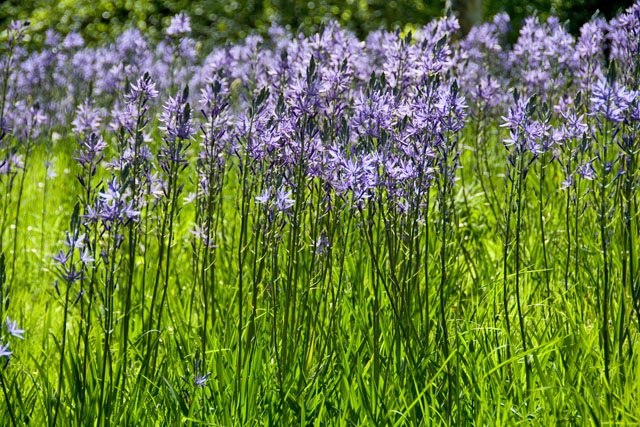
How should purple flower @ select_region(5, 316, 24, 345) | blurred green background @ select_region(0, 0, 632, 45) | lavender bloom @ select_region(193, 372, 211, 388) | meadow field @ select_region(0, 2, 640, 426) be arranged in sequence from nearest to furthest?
purple flower @ select_region(5, 316, 24, 345), meadow field @ select_region(0, 2, 640, 426), lavender bloom @ select_region(193, 372, 211, 388), blurred green background @ select_region(0, 0, 632, 45)

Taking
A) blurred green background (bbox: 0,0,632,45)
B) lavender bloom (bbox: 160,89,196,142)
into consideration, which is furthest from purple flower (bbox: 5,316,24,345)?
blurred green background (bbox: 0,0,632,45)

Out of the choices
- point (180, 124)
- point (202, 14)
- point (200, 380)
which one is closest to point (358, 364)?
point (200, 380)

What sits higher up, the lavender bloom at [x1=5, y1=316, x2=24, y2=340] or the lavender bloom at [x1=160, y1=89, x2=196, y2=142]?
the lavender bloom at [x1=160, y1=89, x2=196, y2=142]

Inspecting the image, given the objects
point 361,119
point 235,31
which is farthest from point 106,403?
point 235,31

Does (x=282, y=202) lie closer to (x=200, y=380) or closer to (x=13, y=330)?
(x=200, y=380)

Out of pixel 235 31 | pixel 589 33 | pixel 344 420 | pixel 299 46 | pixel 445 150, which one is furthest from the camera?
pixel 235 31

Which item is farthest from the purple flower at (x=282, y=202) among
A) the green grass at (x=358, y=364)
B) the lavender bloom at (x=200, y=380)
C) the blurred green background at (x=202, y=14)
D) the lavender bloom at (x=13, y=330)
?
the blurred green background at (x=202, y=14)

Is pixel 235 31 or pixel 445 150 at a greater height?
pixel 235 31

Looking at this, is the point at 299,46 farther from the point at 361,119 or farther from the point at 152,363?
the point at 152,363

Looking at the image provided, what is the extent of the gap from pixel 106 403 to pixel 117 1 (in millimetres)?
16635

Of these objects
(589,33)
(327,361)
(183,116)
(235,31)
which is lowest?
(327,361)

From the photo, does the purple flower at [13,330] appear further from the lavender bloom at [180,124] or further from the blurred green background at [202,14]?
the blurred green background at [202,14]

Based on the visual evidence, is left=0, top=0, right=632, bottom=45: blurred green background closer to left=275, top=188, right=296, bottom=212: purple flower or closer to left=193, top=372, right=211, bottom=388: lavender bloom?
left=275, top=188, right=296, bottom=212: purple flower

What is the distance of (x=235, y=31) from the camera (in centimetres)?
1650
